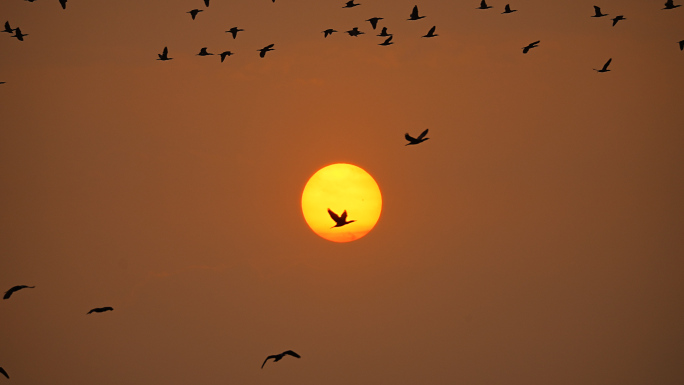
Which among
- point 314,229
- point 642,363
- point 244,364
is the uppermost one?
point 314,229

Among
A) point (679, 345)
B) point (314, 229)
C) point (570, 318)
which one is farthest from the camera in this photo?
point (679, 345)

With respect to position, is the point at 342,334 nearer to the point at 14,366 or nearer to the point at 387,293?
the point at 387,293

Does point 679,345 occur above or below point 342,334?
below

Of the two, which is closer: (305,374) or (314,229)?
(314,229)

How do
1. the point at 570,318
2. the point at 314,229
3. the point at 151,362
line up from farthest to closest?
the point at 570,318 → the point at 151,362 → the point at 314,229

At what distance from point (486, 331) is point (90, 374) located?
3616 cm

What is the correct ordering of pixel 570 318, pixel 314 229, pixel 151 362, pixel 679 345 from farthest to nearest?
pixel 679 345 → pixel 570 318 → pixel 151 362 → pixel 314 229

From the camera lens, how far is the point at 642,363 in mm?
95750

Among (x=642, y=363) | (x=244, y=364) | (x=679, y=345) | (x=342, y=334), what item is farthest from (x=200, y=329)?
(x=679, y=345)

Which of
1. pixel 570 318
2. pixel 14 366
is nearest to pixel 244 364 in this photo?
pixel 14 366

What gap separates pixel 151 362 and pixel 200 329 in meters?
5.13

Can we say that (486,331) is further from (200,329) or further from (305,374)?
(200,329)

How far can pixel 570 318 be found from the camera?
305 ft

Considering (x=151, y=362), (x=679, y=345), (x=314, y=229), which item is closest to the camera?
(x=314, y=229)
